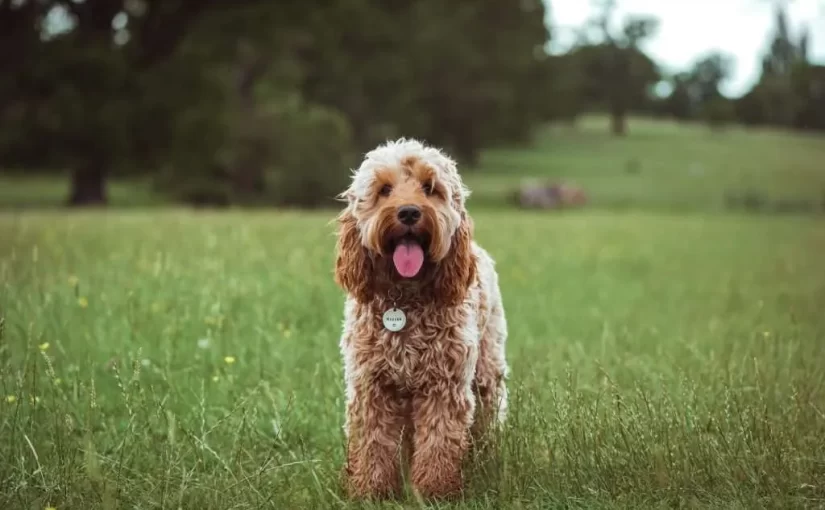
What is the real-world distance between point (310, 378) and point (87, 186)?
76.5 ft

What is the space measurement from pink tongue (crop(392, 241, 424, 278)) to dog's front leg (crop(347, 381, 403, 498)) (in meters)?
0.63

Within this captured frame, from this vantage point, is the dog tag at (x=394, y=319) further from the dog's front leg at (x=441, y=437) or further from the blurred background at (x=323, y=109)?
the blurred background at (x=323, y=109)

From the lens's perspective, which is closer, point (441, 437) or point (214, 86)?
point (441, 437)

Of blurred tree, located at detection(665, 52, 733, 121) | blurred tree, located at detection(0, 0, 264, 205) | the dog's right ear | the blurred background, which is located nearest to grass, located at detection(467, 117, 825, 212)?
the blurred background

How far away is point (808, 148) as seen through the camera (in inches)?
2039

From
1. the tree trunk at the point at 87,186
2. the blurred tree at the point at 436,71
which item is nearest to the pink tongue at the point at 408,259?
the tree trunk at the point at 87,186

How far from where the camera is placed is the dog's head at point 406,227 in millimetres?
3740

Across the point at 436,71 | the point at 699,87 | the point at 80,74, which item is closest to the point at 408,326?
the point at 80,74

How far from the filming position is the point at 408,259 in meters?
3.74

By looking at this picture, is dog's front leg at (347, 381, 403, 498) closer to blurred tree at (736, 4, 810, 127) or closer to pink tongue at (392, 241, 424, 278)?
pink tongue at (392, 241, 424, 278)

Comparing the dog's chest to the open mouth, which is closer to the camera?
the open mouth

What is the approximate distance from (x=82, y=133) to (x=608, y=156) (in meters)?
39.7

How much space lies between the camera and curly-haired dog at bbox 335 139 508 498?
12.6ft

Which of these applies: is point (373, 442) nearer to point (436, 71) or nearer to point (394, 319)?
point (394, 319)
